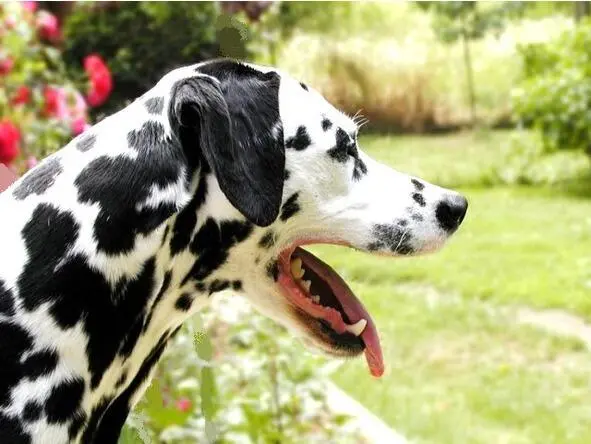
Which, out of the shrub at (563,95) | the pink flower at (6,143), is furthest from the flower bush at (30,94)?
the shrub at (563,95)

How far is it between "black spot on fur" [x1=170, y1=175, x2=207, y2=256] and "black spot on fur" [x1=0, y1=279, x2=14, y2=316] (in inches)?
6.1

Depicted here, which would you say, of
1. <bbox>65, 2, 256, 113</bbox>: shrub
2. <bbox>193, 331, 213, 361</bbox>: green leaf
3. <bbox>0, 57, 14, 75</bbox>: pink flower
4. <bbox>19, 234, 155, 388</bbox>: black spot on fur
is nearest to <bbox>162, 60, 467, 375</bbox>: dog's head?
<bbox>19, 234, 155, 388</bbox>: black spot on fur

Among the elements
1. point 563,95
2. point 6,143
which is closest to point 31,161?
point 6,143

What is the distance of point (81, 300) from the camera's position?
881mm

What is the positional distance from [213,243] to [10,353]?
0.22 metres

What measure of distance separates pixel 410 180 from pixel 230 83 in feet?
0.82

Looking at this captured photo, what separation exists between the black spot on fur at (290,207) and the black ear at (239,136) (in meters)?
0.05

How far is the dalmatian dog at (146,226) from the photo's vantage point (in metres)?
0.88

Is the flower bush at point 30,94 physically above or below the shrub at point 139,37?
above

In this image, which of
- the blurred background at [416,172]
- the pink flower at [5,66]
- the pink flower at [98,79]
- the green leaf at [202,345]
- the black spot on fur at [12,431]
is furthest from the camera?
the pink flower at [98,79]

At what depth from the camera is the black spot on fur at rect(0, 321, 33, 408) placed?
86 cm

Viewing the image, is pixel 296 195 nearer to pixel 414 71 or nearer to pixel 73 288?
pixel 73 288

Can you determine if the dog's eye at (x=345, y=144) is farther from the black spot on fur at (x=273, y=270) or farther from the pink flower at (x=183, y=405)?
the pink flower at (x=183, y=405)

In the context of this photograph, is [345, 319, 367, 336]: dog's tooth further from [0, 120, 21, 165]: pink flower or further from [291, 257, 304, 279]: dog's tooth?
[0, 120, 21, 165]: pink flower
